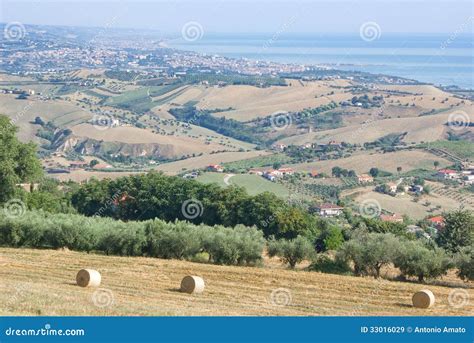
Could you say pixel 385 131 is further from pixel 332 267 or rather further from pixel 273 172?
pixel 332 267

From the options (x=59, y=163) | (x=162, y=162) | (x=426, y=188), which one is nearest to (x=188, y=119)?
(x=162, y=162)

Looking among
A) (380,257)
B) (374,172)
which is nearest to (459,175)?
(374,172)

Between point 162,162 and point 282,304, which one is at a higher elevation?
point 282,304

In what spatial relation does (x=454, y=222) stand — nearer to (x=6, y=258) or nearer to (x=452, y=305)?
(x=452, y=305)

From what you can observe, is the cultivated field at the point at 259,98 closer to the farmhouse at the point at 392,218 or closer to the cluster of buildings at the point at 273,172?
the cluster of buildings at the point at 273,172

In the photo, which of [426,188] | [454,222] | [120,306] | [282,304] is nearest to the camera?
[120,306]

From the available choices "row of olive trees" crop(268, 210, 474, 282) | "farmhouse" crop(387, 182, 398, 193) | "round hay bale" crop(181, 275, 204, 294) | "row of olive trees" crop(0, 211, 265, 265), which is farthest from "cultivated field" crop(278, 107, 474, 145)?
"round hay bale" crop(181, 275, 204, 294)
